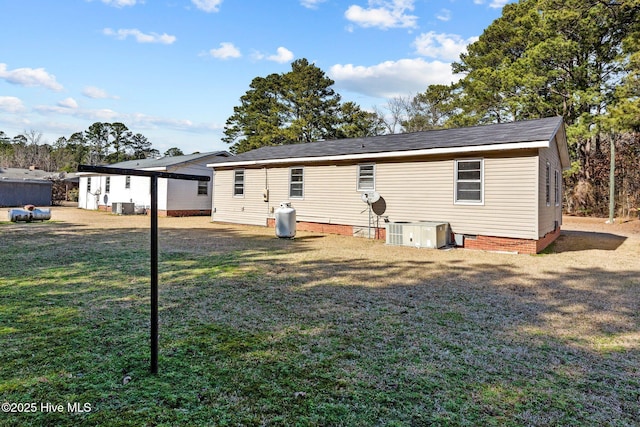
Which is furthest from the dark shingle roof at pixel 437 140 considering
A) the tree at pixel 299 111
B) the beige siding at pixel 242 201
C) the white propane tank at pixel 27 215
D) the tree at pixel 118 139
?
the tree at pixel 118 139

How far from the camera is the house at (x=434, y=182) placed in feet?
29.5

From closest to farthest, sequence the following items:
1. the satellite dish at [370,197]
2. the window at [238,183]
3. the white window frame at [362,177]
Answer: the satellite dish at [370,197], the white window frame at [362,177], the window at [238,183]

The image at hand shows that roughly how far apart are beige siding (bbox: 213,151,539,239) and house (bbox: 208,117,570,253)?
0.03m

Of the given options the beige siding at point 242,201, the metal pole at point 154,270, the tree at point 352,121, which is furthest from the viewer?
the tree at point 352,121

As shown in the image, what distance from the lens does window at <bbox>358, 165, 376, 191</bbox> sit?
11.7 m

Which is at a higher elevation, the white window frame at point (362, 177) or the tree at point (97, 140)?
the tree at point (97, 140)

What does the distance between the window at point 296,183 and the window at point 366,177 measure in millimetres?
2602

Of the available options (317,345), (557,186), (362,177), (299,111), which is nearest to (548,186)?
(557,186)

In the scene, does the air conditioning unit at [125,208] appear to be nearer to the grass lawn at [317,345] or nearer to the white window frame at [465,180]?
the grass lawn at [317,345]

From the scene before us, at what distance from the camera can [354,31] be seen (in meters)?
16.1

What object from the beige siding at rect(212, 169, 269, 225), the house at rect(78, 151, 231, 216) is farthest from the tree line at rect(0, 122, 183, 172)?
the beige siding at rect(212, 169, 269, 225)

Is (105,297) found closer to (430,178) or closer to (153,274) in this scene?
(153,274)

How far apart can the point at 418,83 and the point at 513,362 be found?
35.6 metres

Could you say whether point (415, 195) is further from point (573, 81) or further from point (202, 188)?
point (573, 81)
